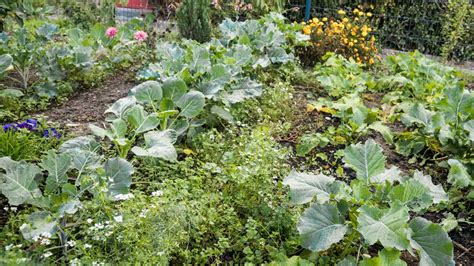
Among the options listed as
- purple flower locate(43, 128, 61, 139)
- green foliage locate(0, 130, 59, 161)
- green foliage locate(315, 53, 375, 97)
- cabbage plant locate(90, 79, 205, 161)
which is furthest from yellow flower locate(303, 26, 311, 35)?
green foliage locate(0, 130, 59, 161)

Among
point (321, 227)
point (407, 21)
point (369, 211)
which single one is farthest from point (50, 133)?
point (407, 21)

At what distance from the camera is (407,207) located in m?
2.45

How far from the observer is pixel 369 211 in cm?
235

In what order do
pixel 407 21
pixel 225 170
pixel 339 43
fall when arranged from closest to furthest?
pixel 225 170, pixel 339 43, pixel 407 21

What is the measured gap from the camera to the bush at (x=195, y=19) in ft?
22.0

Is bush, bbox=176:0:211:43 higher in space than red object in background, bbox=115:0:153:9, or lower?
higher

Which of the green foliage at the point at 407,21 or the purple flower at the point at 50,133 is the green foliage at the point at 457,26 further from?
the purple flower at the point at 50,133

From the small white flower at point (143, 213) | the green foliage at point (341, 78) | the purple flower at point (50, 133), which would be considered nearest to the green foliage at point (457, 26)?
the green foliage at point (341, 78)

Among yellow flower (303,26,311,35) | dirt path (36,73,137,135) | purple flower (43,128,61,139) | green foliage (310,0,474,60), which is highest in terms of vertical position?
purple flower (43,128,61,139)

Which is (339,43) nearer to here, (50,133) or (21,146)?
(50,133)

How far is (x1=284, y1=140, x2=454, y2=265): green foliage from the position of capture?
228cm

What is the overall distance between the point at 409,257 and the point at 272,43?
→ 3.40 metres

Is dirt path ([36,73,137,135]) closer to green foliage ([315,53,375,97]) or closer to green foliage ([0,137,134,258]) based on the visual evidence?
green foliage ([0,137,134,258])

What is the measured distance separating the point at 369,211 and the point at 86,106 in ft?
9.71
